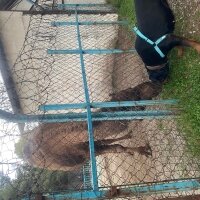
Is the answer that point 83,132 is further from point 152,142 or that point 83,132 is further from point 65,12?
point 65,12

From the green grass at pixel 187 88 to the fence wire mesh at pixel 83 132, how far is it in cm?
21

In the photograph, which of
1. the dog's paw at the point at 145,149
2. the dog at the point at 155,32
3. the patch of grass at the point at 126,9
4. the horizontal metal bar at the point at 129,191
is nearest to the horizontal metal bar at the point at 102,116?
the dog at the point at 155,32

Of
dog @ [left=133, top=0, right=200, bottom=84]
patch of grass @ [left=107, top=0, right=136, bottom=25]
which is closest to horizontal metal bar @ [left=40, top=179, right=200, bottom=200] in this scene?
dog @ [left=133, top=0, right=200, bottom=84]

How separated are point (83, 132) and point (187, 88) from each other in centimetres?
187

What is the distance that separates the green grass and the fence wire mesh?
8.3 inches

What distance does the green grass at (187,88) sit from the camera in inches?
209

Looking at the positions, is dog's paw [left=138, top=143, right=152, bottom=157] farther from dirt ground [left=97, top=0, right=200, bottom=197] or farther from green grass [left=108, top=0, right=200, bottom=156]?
green grass [left=108, top=0, right=200, bottom=156]

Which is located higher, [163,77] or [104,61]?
[104,61]

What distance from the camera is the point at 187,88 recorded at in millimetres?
5793

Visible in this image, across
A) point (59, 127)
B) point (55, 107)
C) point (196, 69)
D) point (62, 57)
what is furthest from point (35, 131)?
point (62, 57)

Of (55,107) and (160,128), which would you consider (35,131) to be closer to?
(55,107)

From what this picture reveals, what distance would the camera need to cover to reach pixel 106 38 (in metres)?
9.02

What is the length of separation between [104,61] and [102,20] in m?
1.01

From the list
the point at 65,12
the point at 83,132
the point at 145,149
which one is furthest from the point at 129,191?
the point at 65,12
